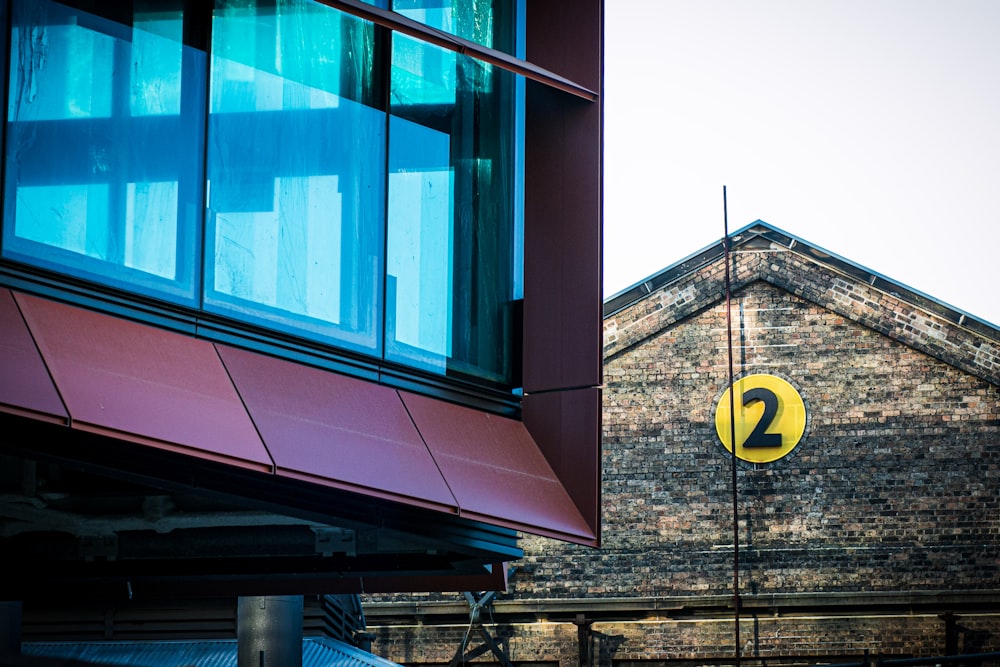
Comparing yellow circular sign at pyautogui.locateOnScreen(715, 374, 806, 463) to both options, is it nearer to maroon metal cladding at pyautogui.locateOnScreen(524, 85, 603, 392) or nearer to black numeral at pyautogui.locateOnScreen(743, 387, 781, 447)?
black numeral at pyautogui.locateOnScreen(743, 387, 781, 447)

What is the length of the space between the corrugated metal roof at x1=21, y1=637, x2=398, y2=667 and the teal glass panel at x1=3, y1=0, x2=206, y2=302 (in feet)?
29.8

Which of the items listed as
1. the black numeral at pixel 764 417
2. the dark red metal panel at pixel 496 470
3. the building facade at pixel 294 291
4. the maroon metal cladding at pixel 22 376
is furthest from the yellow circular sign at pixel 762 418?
the maroon metal cladding at pixel 22 376

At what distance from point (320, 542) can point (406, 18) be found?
4.11 metres

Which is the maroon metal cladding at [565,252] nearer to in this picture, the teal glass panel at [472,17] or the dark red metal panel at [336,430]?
the teal glass panel at [472,17]

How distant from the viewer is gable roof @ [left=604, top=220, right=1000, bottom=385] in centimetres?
2305

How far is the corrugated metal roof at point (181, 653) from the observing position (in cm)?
1752

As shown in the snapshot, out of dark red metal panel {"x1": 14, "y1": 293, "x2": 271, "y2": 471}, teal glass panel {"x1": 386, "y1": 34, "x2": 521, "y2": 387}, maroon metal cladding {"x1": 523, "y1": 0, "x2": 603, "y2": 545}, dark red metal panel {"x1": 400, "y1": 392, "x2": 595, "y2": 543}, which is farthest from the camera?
maroon metal cladding {"x1": 523, "y1": 0, "x2": 603, "y2": 545}

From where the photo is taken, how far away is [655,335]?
23422 mm

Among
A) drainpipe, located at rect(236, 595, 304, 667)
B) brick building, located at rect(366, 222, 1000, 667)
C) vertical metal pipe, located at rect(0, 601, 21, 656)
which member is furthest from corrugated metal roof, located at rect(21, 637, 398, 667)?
brick building, located at rect(366, 222, 1000, 667)

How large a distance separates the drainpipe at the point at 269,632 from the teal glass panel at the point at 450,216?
4.24 meters

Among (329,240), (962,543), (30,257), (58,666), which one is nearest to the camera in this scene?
(30,257)

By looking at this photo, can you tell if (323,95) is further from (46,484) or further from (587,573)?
(587,573)

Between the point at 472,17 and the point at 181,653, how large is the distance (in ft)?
31.0

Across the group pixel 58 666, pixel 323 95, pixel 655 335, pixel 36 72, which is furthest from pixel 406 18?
pixel 655 335
